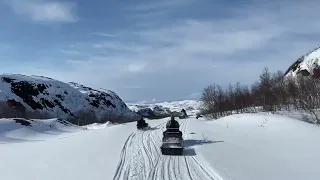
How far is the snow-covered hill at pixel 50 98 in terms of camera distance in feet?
457

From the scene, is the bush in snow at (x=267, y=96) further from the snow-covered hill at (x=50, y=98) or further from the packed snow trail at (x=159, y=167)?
the snow-covered hill at (x=50, y=98)

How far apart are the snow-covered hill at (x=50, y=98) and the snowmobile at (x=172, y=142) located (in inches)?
4263

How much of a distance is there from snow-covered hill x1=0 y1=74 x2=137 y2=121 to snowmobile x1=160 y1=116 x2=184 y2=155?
10828 centimetres

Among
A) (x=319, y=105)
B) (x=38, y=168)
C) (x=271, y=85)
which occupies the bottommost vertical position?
(x=38, y=168)

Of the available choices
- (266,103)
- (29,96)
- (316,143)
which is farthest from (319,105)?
(29,96)

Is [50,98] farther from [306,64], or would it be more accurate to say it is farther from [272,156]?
[272,156]

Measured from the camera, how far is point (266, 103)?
77938mm

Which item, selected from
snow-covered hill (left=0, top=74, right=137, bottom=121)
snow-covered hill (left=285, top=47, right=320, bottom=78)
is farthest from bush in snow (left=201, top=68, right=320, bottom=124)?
snow-covered hill (left=0, top=74, right=137, bottom=121)

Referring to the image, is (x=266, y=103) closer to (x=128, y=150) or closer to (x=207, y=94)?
(x=207, y=94)

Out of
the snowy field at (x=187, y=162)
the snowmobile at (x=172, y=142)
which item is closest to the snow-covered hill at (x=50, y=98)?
the snowmobile at (x=172, y=142)

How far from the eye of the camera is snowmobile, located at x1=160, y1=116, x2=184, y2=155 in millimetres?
18734

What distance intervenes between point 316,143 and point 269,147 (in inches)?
110

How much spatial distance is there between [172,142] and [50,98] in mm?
143935

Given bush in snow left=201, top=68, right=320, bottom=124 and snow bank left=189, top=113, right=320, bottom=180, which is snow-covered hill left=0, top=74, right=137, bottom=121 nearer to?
bush in snow left=201, top=68, right=320, bottom=124
